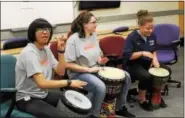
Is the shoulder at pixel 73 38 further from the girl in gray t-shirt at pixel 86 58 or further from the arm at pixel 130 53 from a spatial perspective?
the arm at pixel 130 53

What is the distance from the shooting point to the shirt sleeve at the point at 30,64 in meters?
2.28

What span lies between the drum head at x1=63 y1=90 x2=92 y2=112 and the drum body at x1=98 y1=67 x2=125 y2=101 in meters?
0.48

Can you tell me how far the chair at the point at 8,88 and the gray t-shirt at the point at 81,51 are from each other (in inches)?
24.8

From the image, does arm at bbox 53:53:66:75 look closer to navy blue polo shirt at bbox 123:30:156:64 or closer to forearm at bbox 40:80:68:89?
forearm at bbox 40:80:68:89

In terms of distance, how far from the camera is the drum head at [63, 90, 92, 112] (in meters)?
2.29

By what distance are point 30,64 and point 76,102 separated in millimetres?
484

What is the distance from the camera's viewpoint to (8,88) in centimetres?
233

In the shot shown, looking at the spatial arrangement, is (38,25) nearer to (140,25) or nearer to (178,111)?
(140,25)

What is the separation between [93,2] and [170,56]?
5.71ft

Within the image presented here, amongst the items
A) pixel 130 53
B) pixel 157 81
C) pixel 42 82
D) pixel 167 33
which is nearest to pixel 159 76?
pixel 157 81

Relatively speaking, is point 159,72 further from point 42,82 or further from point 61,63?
point 42,82

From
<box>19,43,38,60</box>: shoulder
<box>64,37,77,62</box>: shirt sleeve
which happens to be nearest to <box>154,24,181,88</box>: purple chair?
<box>64,37,77,62</box>: shirt sleeve

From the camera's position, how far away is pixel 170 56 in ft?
13.6

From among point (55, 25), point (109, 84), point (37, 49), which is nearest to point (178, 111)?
point (109, 84)
